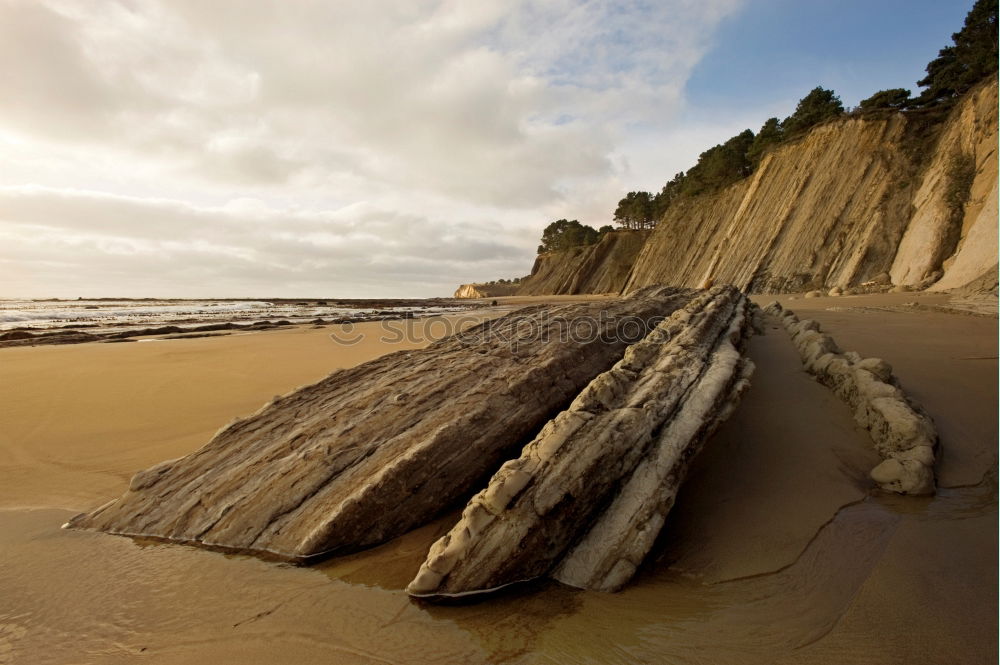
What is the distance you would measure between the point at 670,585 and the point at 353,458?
71.9 inches

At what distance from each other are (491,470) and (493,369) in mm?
917

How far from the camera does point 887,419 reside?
3227 mm

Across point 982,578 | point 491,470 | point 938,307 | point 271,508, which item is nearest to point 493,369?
point 491,470

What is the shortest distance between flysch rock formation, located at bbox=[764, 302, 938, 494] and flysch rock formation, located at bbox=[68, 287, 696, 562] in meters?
1.97

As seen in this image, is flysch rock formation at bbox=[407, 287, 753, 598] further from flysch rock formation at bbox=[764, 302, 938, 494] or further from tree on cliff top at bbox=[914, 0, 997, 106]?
tree on cliff top at bbox=[914, 0, 997, 106]

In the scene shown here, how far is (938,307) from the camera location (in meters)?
9.44

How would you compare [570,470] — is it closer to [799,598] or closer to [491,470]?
[491,470]

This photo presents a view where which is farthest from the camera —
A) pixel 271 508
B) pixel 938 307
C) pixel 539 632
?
pixel 938 307

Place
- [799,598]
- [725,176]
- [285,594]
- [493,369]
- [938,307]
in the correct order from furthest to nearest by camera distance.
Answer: [725,176]
[938,307]
[493,369]
[285,594]
[799,598]

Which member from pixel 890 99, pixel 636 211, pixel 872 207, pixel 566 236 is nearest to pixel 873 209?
pixel 872 207

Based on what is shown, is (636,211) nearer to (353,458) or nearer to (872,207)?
(872,207)

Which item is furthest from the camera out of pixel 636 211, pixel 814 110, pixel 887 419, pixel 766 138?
pixel 636 211

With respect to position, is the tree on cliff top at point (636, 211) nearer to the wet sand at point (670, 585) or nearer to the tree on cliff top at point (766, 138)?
the tree on cliff top at point (766, 138)

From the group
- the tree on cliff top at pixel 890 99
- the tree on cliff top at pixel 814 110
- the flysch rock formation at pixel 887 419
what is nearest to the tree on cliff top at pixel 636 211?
the tree on cliff top at pixel 814 110
